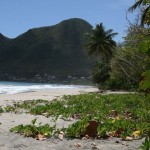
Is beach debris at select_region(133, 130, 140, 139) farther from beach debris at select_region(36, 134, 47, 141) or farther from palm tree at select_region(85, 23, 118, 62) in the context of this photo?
palm tree at select_region(85, 23, 118, 62)

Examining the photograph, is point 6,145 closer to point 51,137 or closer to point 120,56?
point 51,137

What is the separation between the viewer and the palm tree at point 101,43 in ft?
176

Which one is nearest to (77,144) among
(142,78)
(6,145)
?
(6,145)

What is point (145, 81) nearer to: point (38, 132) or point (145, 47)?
point (145, 47)

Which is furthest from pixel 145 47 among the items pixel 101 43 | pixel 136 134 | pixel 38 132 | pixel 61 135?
pixel 101 43

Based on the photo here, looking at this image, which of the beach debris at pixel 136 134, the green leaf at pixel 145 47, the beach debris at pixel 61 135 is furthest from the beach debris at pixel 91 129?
the green leaf at pixel 145 47

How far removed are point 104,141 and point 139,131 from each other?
2.82 feet

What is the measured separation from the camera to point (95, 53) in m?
55.4

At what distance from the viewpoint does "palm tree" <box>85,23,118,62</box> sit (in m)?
53.8

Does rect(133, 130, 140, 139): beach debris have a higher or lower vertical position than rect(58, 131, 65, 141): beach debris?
higher

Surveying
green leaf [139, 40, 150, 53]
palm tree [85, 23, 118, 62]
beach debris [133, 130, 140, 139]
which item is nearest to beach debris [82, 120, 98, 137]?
beach debris [133, 130, 140, 139]

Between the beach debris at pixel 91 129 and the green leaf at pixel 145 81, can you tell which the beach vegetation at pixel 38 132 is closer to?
the beach debris at pixel 91 129

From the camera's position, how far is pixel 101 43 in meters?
53.7

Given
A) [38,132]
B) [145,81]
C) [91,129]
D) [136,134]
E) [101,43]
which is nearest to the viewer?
[145,81]
